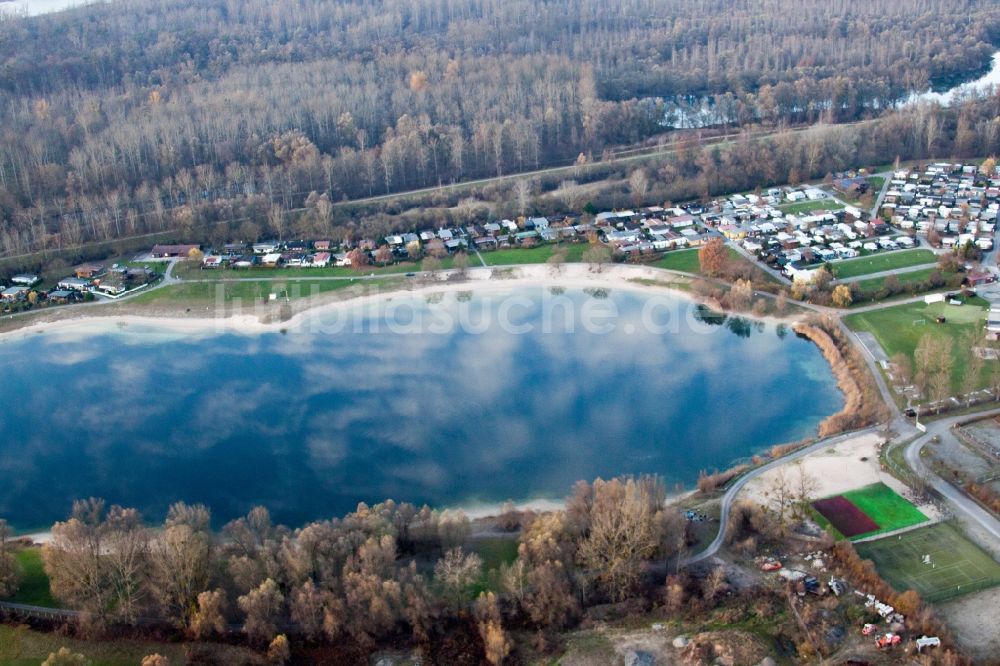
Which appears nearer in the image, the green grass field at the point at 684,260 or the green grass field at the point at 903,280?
the green grass field at the point at 903,280

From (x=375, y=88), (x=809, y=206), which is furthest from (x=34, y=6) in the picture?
(x=809, y=206)

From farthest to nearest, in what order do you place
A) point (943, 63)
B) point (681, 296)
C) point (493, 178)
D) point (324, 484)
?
point (943, 63) < point (493, 178) < point (681, 296) < point (324, 484)

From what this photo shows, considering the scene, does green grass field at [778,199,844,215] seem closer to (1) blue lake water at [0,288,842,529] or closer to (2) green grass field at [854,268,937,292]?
(2) green grass field at [854,268,937,292]

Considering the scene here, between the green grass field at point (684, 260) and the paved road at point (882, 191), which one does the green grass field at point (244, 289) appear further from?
the paved road at point (882, 191)

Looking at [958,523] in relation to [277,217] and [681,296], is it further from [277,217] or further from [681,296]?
[277,217]

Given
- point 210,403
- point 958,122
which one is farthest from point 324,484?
point 958,122

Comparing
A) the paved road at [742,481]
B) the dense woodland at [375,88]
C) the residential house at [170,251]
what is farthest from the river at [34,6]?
the paved road at [742,481]

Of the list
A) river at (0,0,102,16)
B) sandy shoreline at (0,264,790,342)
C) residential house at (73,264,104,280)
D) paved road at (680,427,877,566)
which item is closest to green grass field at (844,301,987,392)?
sandy shoreline at (0,264,790,342)

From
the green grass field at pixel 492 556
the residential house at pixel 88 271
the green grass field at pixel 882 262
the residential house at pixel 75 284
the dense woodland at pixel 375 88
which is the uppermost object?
the dense woodland at pixel 375 88
